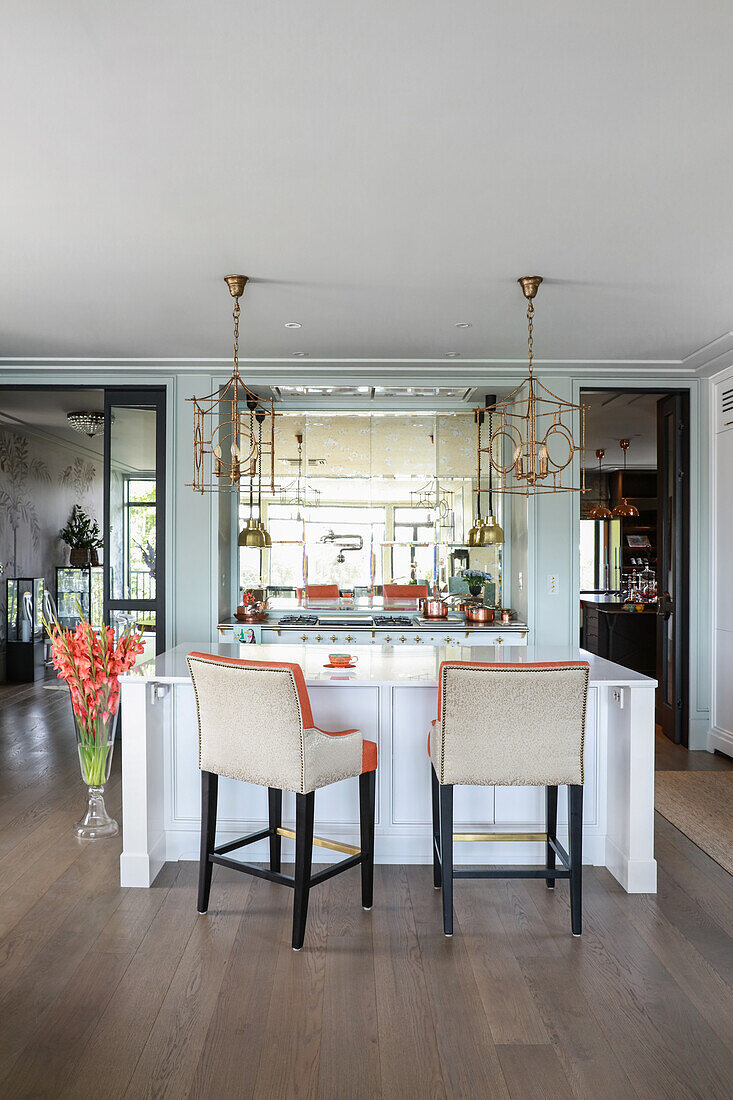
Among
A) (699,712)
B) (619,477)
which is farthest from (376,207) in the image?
(619,477)

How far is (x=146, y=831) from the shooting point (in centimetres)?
328

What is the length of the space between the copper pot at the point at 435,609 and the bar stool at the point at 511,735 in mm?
3324

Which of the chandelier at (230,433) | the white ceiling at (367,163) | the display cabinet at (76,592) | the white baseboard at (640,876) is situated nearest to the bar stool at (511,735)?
the white baseboard at (640,876)

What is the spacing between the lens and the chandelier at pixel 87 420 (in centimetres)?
763

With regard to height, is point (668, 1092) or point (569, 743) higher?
point (569, 743)

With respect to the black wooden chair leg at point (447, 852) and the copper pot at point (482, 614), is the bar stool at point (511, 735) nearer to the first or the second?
the black wooden chair leg at point (447, 852)

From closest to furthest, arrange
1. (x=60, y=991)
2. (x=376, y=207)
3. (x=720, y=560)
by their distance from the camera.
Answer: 1. (x=60, y=991)
2. (x=376, y=207)
3. (x=720, y=560)

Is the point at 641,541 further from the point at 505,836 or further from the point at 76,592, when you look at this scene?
the point at 505,836

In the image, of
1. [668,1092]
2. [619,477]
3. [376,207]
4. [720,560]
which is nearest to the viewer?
[668,1092]

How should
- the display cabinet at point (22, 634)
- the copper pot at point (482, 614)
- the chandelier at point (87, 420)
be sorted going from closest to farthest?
the copper pot at point (482, 614) < the chandelier at point (87, 420) < the display cabinet at point (22, 634)

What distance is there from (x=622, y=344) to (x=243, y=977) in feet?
13.6

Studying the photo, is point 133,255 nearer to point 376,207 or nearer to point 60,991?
point 376,207

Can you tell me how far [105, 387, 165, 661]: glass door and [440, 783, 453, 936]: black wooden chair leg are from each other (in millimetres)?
3342

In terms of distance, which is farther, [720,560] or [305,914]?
[720,560]
